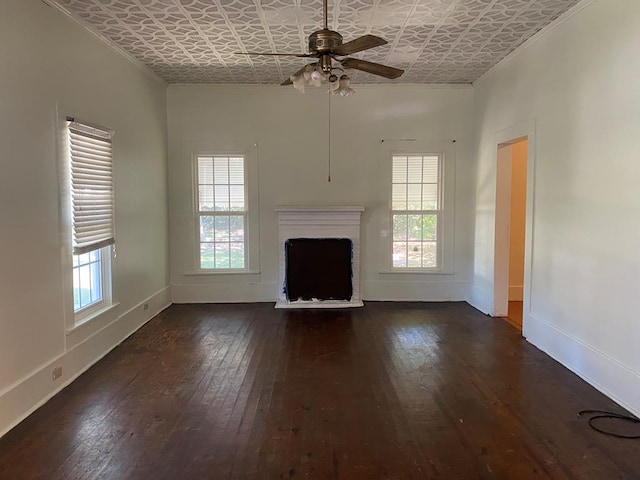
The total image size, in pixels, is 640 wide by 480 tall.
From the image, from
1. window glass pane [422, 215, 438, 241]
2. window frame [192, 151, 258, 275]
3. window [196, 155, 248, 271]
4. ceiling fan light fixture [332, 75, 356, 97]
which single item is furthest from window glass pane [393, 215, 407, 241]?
ceiling fan light fixture [332, 75, 356, 97]

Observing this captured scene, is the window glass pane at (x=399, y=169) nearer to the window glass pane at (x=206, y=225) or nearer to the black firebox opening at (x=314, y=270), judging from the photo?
the black firebox opening at (x=314, y=270)

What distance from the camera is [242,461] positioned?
8.13ft

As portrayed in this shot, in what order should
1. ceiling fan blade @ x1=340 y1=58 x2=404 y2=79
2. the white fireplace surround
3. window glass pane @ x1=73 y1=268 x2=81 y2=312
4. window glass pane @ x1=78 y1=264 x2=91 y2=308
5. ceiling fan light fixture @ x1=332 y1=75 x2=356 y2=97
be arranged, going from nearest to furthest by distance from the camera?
ceiling fan blade @ x1=340 y1=58 x2=404 y2=79, ceiling fan light fixture @ x1=332 y1=75 x2=356 y2=97, window glass pane @ x1=73 y1=268 x2=81 y2=312, window glass pane @ x1=78 y1=264 x2=91 y2=308, the white fireplace surround

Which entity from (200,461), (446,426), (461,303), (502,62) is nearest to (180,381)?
(200,461)

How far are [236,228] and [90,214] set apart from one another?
2.52m

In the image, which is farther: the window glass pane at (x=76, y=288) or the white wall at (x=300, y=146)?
the white wall at (x=300, y=146)

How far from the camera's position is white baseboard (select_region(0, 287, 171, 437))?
9.41 feet

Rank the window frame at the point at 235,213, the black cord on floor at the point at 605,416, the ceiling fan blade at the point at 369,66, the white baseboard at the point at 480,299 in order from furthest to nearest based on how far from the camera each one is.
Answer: the window frame at the point at 235,213 < the white baseboard at the point at 480,299 < the ceiling fan blade at the point at 369,66 < the black cord on floor at the point at 605,416

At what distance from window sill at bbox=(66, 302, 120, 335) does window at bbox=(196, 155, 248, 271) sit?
1.95 m

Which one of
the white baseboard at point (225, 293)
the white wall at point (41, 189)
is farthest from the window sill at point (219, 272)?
the white wall at point (41, 189)

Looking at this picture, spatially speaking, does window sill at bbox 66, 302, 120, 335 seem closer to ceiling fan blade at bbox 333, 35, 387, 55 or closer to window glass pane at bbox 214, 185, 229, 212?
window glass pane at bbox 214, 185, 229, 212

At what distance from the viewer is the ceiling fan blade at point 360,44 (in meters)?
2.84

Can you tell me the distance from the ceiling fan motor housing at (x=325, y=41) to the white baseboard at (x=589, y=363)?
296 cm

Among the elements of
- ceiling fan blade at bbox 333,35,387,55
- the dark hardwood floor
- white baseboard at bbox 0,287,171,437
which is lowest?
the dark hardwood floor
